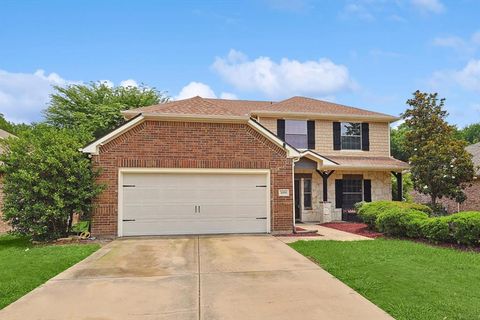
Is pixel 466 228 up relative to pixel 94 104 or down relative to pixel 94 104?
down

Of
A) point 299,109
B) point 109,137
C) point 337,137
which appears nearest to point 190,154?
point 109,137

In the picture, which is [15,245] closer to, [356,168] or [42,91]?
[356,168]

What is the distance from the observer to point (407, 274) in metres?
7.01

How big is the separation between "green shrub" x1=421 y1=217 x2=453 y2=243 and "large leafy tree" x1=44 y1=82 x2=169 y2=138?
22734mm

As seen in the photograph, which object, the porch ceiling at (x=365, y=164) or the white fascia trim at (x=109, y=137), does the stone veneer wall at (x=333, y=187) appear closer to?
Answer: the porch ceiling at (x=365, y=164)

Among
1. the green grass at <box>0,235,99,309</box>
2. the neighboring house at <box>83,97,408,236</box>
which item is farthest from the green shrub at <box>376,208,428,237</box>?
the green grass at <box>0,235,99,309</box>

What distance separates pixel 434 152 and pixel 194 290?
14.5 m

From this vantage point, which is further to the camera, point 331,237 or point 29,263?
point 331,237

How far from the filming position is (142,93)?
3142 cm

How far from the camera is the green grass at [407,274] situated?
5172mm

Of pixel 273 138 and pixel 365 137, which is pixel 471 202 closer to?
pixel 365 137

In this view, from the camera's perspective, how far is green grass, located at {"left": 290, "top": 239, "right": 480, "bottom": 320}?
517 centimetres

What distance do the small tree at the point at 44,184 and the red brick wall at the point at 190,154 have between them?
56 cm

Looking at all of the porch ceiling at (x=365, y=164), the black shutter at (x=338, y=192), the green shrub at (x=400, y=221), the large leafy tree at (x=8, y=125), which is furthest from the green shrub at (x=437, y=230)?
the large leafy tree at (x=8, y=125)
